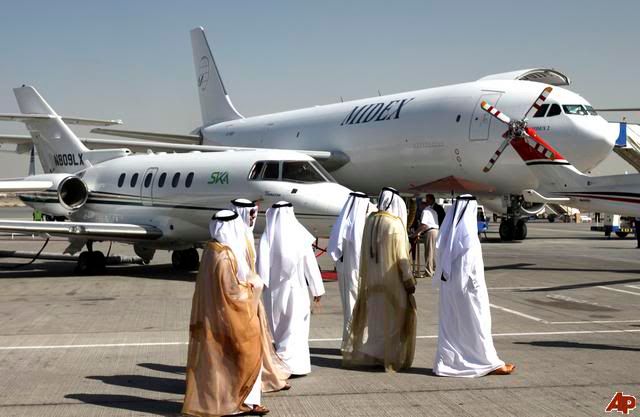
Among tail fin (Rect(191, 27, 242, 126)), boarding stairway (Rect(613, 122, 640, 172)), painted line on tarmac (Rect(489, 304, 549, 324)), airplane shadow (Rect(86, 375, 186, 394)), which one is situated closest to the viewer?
airplane shadow (Rect(86, 375, 186, 394))


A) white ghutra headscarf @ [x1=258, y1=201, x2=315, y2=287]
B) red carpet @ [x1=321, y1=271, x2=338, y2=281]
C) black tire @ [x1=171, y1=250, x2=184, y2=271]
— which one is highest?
white ghutra headscarf @ [x1=258, y1=201, x2=315, y2=287]

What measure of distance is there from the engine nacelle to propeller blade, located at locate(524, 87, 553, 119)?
1235 cm

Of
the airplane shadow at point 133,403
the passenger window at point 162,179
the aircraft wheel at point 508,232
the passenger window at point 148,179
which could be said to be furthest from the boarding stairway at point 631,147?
the airplane shadow at point 133,403

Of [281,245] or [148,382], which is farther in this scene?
[281,245]

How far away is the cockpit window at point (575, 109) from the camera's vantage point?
23.5 metres

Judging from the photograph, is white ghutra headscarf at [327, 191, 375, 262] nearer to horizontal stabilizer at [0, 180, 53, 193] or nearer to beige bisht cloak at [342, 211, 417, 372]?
beige bisht cloak at [342, 211, 417, 372]

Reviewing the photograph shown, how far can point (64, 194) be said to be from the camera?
797 inches

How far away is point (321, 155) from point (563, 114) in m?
9.02

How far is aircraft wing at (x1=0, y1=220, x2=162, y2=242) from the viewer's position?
1712 centimetres

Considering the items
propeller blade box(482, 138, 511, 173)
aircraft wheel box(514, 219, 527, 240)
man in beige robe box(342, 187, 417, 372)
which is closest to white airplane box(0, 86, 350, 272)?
man in beige robe box(342, 187, 417, 372)

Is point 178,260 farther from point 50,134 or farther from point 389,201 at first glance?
point 389,201

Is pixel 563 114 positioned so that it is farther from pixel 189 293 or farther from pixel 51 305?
pixel 51 305

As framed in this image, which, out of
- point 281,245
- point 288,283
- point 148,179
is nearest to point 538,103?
point 148,179

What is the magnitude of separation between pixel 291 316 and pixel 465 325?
1712mm
